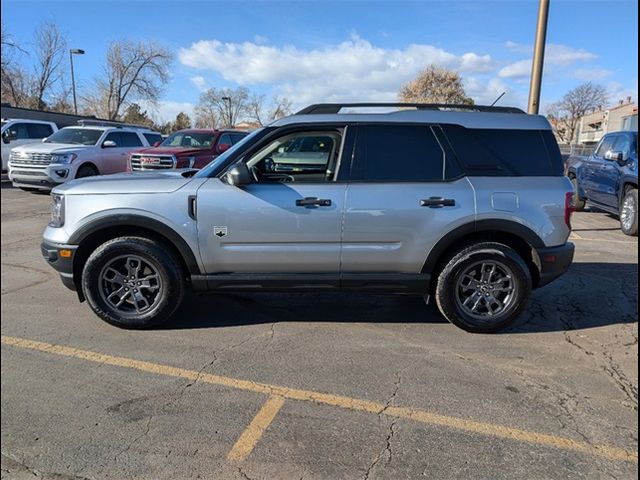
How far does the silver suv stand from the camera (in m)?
4.13

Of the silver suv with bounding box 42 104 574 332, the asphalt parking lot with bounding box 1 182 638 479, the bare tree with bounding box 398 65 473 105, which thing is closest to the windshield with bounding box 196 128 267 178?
the silver suv with bounding box 42 104 574 332

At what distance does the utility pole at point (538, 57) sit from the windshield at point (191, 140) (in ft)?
27.4

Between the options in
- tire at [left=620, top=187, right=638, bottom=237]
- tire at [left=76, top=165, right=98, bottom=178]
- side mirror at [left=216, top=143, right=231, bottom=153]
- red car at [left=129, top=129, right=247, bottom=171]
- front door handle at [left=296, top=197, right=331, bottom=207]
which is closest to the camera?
front door handle at [left=296, top=197, right=331, bottom=207]

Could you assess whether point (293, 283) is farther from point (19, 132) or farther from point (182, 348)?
point (19, 132)

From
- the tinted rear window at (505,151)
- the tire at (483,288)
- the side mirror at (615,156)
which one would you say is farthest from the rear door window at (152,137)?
the tire at (483,288)

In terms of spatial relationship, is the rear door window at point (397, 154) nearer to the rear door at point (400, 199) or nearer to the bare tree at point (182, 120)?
the rear door at point (400, 199)

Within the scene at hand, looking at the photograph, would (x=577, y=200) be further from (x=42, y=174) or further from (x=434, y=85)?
(x=434, y=85)

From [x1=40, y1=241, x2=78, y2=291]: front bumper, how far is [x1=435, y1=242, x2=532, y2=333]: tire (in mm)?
3244

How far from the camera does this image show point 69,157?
1280cm

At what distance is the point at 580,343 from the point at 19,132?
61.1 feet

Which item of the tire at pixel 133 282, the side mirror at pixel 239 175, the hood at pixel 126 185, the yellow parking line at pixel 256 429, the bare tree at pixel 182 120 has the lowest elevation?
the yellow parking line at pixel 256 429

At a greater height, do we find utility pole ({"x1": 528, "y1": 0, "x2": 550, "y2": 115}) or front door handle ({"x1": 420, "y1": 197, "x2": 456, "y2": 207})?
utility pole ({"x1": 528, "y1": 0, "x2": 550, "y2": 115})

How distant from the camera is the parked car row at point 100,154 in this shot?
1212cm

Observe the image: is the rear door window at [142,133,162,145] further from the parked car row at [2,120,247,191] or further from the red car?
the red car
